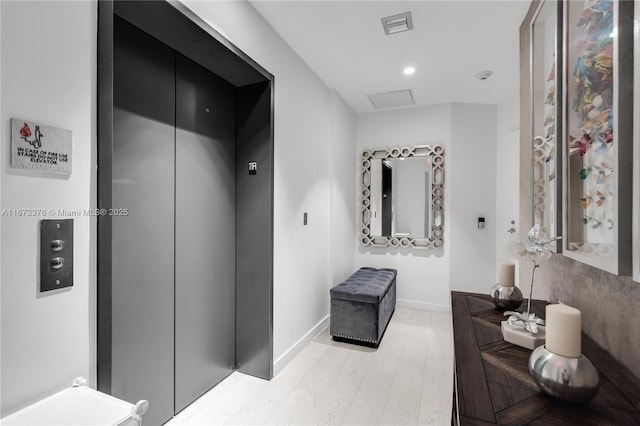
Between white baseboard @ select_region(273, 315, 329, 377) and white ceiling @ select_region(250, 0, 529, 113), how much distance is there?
261 cm

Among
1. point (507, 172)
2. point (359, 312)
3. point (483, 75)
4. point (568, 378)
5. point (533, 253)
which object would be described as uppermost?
point (483, 75)

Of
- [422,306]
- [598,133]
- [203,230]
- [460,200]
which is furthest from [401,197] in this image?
[598,133]

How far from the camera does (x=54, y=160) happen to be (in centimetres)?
95

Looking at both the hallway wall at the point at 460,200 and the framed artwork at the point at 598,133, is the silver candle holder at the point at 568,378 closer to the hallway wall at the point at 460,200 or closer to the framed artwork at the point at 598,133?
the framed artwork at the point at 598,133

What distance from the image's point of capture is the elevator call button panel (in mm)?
921

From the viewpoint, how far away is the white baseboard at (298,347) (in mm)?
2342

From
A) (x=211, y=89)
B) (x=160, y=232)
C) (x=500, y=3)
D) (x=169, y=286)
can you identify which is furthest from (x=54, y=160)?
(x=500, y=3)

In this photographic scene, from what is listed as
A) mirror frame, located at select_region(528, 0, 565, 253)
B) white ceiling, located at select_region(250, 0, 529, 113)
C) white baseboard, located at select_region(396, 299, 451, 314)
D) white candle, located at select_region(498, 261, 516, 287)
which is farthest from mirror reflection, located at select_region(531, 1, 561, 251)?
white baseboard, located at select_region(396, 299, 451, 314)

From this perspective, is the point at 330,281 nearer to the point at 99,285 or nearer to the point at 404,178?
the point at 404,178

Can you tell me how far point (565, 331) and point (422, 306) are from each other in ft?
10.6

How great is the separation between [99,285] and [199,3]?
4.88ft

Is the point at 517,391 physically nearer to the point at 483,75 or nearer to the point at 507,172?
the point at 483,75

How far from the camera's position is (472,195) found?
3.73 m

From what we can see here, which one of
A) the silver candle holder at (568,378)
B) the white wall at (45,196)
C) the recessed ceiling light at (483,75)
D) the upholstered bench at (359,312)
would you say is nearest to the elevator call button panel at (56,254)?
the white wall at (45,196)
